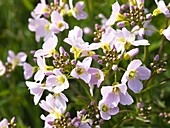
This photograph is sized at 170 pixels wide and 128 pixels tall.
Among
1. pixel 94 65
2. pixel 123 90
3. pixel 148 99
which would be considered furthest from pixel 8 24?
pixel 123 90

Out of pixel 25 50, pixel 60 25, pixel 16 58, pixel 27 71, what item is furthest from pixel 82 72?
pixel 25 50

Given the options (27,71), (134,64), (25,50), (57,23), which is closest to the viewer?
(134,64)

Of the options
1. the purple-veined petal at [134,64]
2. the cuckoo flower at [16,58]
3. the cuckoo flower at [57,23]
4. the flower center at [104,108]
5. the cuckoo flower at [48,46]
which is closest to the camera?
the purple-veined petal at [134,64]

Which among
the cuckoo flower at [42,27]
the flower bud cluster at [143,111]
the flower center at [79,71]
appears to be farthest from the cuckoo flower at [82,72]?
the cuckoo flower at [42,27]

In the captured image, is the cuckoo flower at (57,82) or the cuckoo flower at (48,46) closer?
the cuckoo flower at (57,82)

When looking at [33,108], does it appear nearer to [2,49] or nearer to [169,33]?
[2,49]

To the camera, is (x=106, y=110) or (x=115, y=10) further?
(x=115, y=10)

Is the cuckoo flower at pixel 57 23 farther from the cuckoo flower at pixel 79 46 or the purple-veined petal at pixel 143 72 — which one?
the purple-veined petal at pixel 143 72

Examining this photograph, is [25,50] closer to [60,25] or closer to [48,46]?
[60,25]
